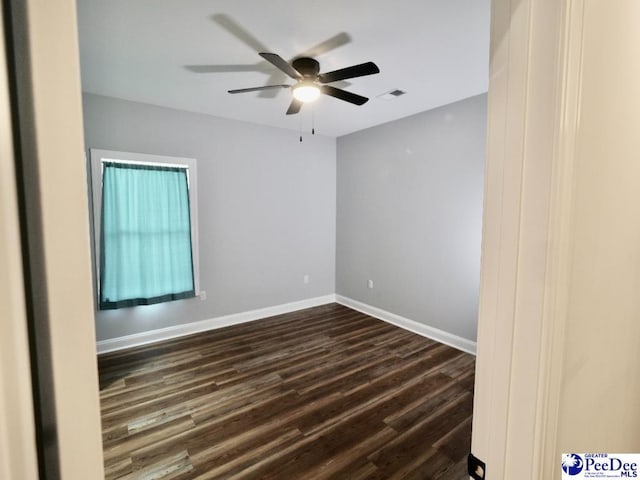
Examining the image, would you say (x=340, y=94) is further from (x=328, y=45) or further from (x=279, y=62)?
(x=279, y=62)

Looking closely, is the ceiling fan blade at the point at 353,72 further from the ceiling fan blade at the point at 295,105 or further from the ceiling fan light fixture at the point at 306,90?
the ceiling fan blade at the point at 295,105

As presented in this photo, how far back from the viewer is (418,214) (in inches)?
152

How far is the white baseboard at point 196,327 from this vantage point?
336cm

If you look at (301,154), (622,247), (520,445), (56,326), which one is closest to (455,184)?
(301,154)

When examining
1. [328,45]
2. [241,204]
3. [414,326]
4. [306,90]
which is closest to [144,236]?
[241,204]

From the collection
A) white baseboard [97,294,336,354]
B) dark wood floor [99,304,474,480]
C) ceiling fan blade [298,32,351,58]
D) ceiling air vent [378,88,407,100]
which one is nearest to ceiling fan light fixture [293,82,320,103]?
ceiling fan blade [298,32,351,58]

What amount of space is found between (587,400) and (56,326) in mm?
1190

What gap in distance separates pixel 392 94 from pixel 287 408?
3090 millimetres

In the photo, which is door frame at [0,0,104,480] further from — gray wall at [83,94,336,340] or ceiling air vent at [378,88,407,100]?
gray wall at [83,94,336,340]

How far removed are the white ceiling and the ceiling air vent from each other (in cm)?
7

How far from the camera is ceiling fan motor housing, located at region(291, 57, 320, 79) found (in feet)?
7.88

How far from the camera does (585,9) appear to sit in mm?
667

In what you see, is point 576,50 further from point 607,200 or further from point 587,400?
point 587,400

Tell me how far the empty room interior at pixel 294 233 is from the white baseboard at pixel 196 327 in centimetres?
3
